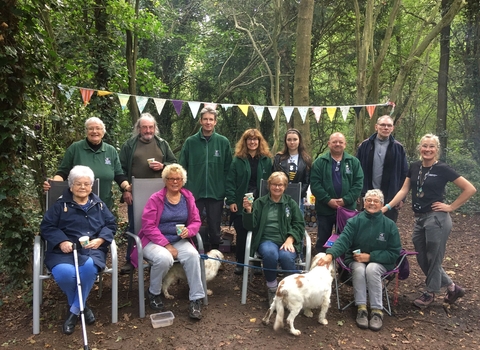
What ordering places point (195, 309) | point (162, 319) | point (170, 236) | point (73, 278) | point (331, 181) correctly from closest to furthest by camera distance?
point (73, 278) → point (162, 319) → point (195, 309) → point (170, 236) → point (331, 181)

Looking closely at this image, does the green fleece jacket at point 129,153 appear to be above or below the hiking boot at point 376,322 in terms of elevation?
above

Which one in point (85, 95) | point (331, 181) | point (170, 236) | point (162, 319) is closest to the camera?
point (162, 319)

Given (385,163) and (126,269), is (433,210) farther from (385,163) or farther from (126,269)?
(126,269)

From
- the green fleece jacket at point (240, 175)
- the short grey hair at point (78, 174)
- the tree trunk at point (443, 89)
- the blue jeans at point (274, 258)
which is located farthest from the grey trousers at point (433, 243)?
the tree trunk at point (443, 89)

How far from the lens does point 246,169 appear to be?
3854mm

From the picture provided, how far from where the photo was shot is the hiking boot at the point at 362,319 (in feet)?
9.86

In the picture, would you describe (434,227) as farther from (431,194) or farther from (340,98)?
(340,98)

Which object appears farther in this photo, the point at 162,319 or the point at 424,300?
the point at 424,300

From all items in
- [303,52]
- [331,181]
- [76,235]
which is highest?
[303,52]

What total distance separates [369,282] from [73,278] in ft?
8.02

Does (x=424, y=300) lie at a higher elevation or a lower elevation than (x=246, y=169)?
lower

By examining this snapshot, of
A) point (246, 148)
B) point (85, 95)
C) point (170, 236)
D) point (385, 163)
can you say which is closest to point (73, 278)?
point (170, 236)

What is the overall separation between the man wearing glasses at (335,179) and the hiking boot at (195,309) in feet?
5.25

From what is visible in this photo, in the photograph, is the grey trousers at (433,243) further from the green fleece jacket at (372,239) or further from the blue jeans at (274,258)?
the blue jeans at (274,258)
